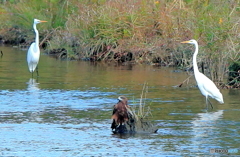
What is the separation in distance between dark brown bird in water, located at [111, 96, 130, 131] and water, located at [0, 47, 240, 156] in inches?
10.1

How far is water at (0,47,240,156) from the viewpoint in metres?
8.93

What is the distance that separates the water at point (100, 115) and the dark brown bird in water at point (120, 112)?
10.1 inches

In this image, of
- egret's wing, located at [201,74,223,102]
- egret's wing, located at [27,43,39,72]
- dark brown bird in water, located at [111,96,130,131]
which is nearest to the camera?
dark brown bird in water, located at [111,96,130,131]

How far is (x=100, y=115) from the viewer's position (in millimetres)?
11578

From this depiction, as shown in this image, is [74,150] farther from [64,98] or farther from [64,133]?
[64,98]

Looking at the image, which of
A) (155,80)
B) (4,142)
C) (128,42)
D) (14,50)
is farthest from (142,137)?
(14,50)

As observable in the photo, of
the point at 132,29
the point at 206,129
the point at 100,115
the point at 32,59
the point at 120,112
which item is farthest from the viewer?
the point at 132,29

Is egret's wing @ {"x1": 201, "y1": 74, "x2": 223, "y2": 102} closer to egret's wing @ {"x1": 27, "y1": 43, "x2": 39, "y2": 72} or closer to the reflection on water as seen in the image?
the reflection on water

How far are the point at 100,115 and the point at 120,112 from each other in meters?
1.92

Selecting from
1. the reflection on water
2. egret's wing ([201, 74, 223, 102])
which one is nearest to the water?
the reflection on water

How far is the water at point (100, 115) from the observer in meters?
8.93

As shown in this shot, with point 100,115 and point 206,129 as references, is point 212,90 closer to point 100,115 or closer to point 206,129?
point 206,129

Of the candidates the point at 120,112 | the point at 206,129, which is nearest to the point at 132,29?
the point at 206,129

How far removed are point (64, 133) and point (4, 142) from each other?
1105 millimetres
